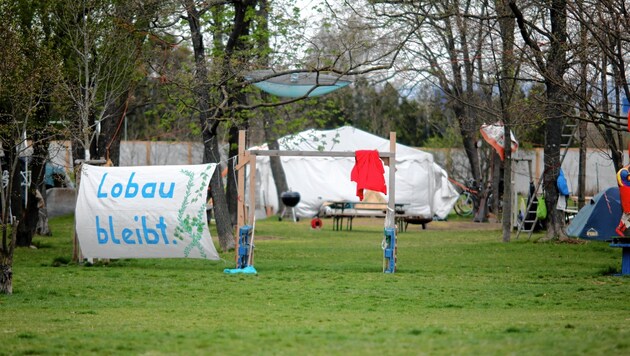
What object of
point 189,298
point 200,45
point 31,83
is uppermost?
point 200,45

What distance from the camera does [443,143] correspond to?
48062 millimetres

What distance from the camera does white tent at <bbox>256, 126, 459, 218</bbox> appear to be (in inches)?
1464

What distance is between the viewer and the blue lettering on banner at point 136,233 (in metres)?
16.4

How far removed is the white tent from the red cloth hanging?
1939cm

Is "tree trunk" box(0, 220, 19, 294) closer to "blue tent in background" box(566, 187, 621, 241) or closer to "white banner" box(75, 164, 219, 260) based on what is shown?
"white banner" box(75, 164, 219, 260)

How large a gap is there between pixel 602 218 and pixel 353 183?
19.0 meters

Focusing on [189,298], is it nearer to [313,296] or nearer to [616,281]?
[313,296]

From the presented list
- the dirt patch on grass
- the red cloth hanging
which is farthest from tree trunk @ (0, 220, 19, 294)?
the dirt patch on grass

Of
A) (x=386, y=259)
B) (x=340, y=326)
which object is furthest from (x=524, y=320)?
(x=386, y=259)

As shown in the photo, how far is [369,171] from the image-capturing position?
55.7ft

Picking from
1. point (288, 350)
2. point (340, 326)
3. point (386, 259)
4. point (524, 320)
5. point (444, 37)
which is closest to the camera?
point (288, 350)

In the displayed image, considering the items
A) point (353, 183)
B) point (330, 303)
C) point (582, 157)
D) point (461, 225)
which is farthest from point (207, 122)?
point (353, 183)

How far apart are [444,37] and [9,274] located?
1600 centimetres

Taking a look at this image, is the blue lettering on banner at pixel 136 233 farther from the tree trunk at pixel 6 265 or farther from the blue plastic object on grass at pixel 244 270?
the tree trunk at pixel 6 265
